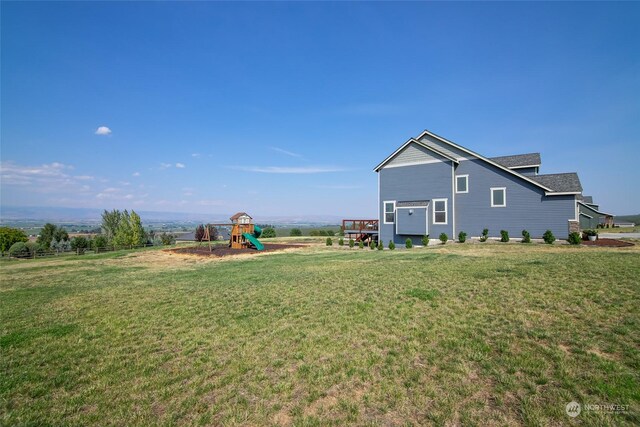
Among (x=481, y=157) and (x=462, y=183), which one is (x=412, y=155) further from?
(x=481, y=157)

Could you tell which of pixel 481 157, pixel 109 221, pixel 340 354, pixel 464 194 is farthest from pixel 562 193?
pixel 109 221

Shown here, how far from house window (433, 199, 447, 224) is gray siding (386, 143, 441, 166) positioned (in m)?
3.23

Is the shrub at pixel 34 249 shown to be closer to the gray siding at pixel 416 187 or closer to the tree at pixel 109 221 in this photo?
the tree at pixel 109 221

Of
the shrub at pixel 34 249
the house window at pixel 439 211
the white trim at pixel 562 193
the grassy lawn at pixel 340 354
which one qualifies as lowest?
the shrub at pixel 34 249

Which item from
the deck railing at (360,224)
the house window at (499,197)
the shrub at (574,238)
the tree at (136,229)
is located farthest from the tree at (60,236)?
the shrub at (574,238)

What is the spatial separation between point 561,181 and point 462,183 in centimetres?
605

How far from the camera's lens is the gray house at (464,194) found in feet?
63.8

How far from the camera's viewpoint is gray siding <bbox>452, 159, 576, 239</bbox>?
1914cm

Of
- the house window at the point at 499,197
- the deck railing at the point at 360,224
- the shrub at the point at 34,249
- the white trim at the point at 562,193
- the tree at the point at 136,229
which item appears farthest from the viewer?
the tree at the point at 136,229

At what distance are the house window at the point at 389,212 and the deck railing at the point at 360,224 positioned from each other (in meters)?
2.44

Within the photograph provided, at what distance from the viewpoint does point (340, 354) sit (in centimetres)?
471

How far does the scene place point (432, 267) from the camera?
11156 millimetres

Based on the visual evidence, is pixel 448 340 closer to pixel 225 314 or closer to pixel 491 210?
pixel 225 314

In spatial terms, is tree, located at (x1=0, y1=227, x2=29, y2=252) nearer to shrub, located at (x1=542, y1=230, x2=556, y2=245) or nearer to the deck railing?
the deck railing
